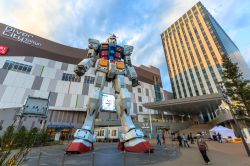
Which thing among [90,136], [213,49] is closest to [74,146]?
[90,136]

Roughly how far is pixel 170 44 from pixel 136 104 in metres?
46.2

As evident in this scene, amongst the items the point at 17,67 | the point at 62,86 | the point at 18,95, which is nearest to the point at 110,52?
the point at 62,86

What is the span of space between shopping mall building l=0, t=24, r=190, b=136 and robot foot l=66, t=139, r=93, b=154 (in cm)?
2278

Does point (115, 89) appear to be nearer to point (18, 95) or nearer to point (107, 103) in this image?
point (107, 103)

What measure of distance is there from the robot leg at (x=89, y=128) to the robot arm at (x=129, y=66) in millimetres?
2124

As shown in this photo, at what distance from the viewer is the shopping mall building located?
2953 cm

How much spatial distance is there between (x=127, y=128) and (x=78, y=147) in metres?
2.97

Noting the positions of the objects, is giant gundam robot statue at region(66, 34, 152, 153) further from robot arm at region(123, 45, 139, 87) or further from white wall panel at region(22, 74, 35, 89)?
white wall panel at region(22, 74, 35, 89)

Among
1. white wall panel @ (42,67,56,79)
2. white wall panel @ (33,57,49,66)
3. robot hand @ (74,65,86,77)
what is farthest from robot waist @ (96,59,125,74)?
white wall panel @ (33,57,49,66)

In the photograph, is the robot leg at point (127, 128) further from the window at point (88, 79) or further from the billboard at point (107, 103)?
the window at point (88, 79)

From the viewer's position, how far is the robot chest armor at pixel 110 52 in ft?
35.5

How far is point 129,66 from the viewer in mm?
11273

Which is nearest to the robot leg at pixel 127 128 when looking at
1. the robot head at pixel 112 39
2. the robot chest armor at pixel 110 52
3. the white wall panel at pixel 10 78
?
the robot chest armor at pixel 110 52

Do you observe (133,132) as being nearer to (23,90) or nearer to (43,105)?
(43,105)
